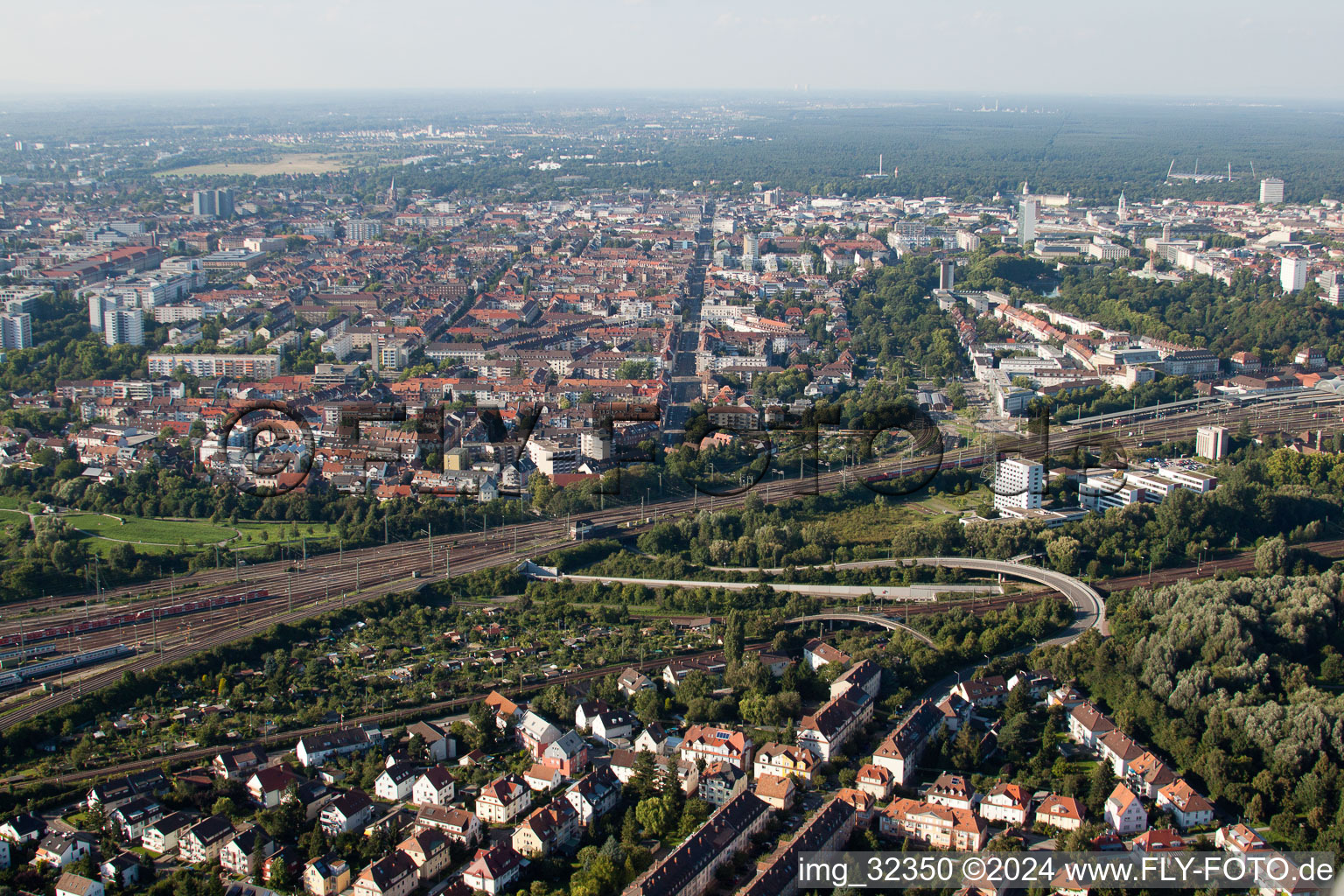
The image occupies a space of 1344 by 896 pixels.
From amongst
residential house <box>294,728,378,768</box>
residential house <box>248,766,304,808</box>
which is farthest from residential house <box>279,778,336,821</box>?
residential house <box>294,728,378,768</box>

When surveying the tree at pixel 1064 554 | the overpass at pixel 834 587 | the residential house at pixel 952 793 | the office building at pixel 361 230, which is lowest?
the residential house at pixel 952 793

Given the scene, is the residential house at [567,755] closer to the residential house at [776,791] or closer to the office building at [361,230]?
the residential house at [776,791]

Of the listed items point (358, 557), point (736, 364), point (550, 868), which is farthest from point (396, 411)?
point (550, 868)

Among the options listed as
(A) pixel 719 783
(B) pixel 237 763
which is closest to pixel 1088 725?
(A) pixel 719 783

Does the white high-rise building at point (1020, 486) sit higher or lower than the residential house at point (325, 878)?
higher

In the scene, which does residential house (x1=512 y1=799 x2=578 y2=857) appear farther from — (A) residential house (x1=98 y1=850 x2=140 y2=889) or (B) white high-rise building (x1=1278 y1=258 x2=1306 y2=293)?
(B) white high-rise building (x1=1278 y1=258 x2=1306 y2=293)

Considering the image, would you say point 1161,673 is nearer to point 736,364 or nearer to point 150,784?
point 150,784

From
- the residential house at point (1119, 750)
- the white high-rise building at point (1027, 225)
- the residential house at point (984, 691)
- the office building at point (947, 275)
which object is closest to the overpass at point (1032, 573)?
the residential house at point (984, 691)
